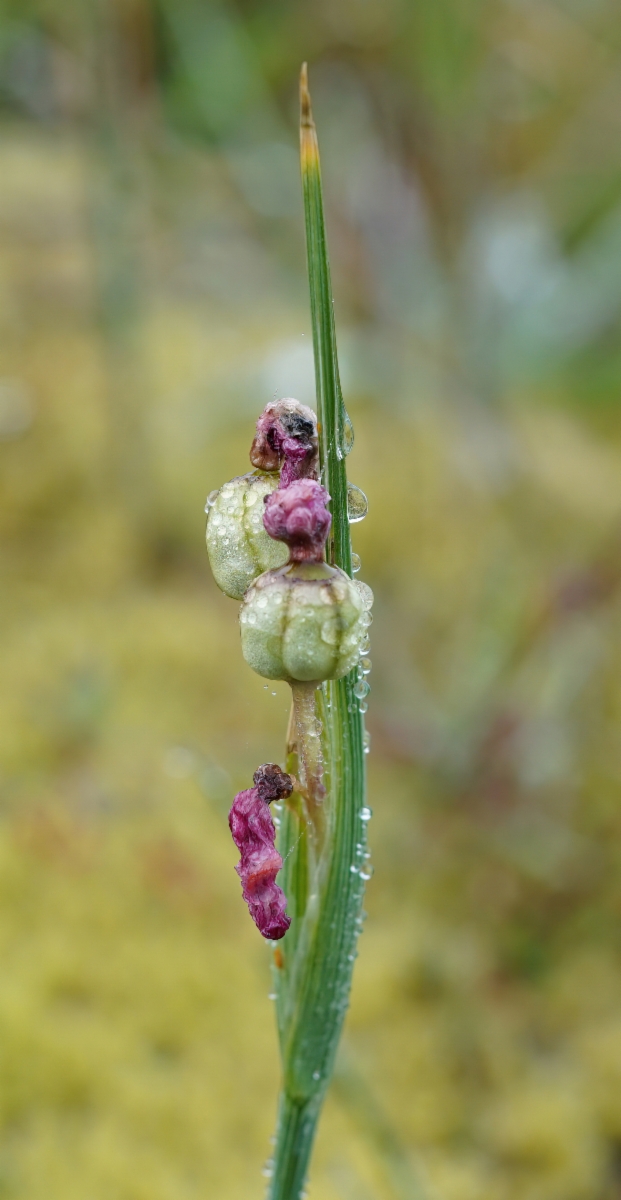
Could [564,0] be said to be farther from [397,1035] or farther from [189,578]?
[397,1035]

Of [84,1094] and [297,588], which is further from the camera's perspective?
[84,1094]

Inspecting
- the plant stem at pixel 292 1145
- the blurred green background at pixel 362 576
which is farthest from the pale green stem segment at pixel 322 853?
the blurred green background at pixel 362 576

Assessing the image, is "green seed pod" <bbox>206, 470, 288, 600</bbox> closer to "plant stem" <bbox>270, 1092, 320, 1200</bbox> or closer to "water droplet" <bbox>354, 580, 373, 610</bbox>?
"water droplet" <bbox>354, 580, 373, 610</bbox>

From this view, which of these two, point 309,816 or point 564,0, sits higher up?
point 564,0

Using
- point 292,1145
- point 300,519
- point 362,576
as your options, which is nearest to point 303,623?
point 300,519

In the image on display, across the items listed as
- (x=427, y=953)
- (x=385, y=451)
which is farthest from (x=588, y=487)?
(x=427, y=953)

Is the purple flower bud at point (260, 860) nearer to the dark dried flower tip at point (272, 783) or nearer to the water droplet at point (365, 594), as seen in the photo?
the dark dried flower tip at point (272, 783)

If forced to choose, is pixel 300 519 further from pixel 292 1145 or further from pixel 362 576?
pixel 362 576

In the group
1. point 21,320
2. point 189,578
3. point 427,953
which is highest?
point 21,320
